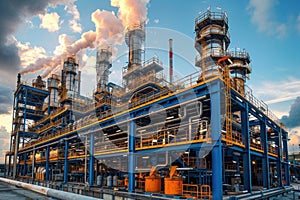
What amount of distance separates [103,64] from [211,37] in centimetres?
2481

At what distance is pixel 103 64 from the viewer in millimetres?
48031

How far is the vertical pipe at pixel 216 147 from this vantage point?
1448 cm

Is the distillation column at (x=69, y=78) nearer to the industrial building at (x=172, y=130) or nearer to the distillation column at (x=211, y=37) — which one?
the industrial building at (x=172, y=130)

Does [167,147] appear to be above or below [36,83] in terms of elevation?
below

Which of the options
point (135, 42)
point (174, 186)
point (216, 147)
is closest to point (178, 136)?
point (174, 186)

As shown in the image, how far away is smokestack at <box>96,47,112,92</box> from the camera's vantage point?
46.4 m

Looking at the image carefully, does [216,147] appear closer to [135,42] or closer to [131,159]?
[131,159]

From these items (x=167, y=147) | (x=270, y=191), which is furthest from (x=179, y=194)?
(x=270, y=191)

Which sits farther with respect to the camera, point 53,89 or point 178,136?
point 53,89

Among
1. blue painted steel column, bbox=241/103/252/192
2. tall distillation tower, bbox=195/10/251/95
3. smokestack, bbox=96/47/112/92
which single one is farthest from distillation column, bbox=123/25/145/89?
blue painted steel column, bbox=241/103/252/192

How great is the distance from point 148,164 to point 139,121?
5.10 metres

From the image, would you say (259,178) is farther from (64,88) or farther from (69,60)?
(69,60)

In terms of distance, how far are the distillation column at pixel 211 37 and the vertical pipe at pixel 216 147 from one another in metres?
12.7

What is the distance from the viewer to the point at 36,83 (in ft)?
183
